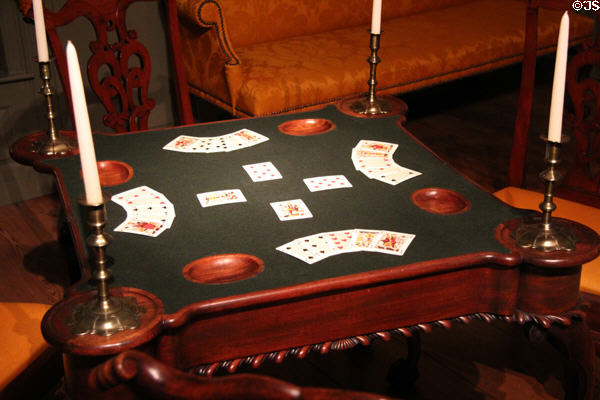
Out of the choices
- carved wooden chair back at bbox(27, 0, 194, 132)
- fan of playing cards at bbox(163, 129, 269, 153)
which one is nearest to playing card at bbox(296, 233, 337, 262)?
fan of playing cards at bbox(163, 129, 269, 153)

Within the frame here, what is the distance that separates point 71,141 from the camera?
2213mm

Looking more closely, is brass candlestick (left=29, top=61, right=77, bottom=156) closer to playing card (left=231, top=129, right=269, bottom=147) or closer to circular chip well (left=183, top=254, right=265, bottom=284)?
playing card (left=231, top=129, right=269, bottom=147)

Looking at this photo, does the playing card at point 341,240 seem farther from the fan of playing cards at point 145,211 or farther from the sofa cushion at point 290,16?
the sofa cushion at point 290,16

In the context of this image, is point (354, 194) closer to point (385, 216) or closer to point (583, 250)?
point (385, 216)

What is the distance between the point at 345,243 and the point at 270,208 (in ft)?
0.87

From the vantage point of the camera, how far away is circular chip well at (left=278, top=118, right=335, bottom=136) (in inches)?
93.0

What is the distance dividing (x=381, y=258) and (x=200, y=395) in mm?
851

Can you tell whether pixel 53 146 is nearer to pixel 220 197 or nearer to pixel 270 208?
pixel 220 197

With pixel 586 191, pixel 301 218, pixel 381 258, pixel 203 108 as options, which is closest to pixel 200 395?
pixel 381 258

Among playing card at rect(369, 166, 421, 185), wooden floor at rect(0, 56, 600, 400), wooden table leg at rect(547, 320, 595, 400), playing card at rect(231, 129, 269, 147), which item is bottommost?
wooden floor at rect(0, 56, 600, 400)

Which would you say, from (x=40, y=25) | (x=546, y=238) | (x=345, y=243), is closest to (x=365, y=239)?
(x=345, y=243)

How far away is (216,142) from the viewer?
7.36ft

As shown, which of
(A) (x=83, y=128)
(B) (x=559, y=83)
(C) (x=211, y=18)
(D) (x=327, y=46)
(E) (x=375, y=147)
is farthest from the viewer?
(D) (x=327, y=46)

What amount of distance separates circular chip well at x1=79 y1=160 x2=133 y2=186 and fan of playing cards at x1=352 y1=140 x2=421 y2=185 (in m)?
0.64
